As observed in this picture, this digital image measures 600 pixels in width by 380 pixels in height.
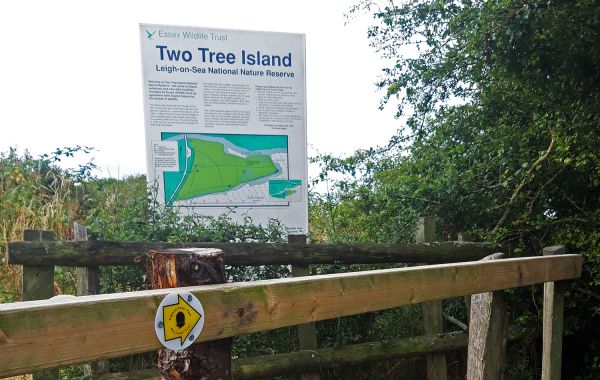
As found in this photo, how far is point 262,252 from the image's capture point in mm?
3656

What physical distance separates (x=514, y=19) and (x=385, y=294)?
3.16 meters

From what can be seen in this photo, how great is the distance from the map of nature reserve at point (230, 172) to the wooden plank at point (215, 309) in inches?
97.9

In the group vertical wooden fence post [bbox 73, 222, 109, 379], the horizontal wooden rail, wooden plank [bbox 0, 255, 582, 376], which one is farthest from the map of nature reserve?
wooden plank [bbox 0, 255, 582, 376]

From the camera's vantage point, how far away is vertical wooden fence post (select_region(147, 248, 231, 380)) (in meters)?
1.57

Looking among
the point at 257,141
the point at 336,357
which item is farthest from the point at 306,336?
the point at 257,141

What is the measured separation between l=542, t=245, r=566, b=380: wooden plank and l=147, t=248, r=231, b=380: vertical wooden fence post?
2.29 meters

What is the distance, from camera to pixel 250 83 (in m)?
4.68

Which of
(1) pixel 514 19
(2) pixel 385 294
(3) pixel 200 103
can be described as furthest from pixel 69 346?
(1) pixel 514 19

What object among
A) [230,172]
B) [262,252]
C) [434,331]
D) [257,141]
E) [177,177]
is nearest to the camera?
[262,252]

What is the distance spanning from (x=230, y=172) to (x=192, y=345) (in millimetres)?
3088

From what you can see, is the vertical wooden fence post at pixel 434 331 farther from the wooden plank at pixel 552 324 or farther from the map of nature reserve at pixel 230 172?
the map of nature reserve at pixel 230 172

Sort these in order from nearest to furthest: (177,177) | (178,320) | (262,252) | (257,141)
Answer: (178,320) → (262,252) → (177,177) → (257,141)

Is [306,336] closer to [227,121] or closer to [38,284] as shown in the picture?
[38,284]

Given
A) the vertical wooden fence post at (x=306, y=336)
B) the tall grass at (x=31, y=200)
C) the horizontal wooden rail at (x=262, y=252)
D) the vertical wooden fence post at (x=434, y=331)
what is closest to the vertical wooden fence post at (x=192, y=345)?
the horizontal wooden rail at (x=262, y=252)
